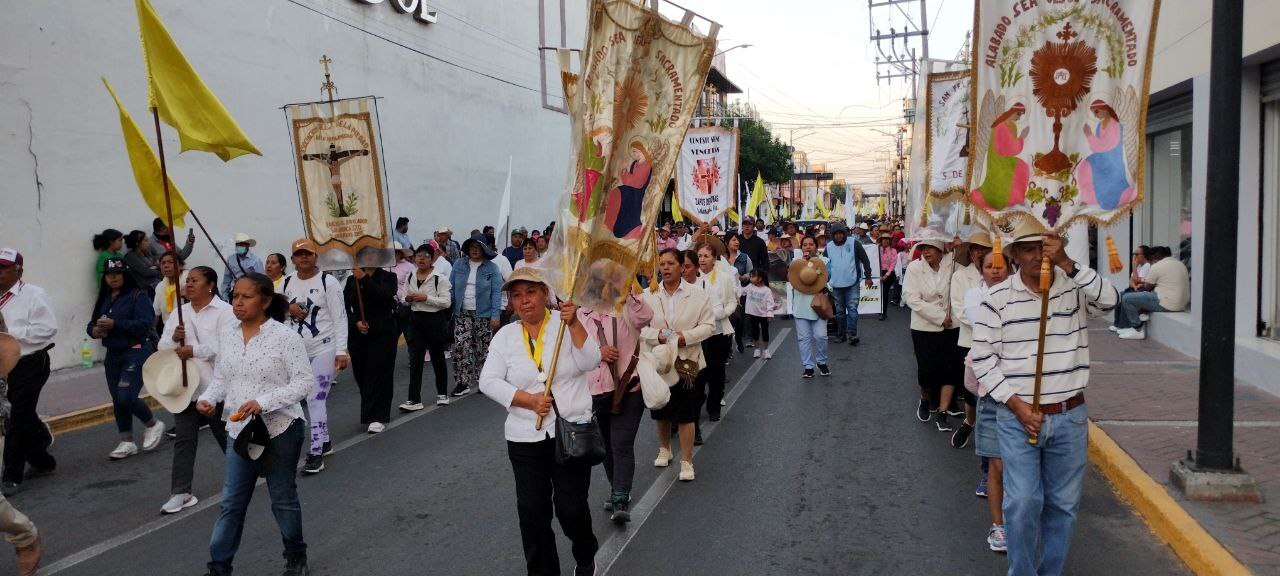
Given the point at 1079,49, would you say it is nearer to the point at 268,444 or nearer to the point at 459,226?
the point at 268,444

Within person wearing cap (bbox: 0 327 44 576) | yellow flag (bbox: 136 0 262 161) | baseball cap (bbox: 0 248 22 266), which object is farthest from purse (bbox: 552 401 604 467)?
baseball cap (bbox: 0 248 22 266)

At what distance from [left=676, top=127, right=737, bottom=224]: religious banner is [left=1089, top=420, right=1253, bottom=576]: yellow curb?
8.81m

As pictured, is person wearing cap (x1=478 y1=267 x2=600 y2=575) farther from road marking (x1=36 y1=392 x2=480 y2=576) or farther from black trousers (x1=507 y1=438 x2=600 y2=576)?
road marking (x1=36 y1=392 x2=480 y2=576)

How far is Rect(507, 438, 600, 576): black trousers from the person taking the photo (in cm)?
464

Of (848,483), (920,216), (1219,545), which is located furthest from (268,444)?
(920,216)

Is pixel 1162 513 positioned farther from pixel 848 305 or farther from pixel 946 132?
pixel 848 305

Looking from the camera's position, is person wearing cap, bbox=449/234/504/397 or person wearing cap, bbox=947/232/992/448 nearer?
person wearing cap, bbox=947/232/992/448

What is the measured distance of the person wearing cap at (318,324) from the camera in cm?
789

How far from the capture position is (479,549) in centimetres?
577

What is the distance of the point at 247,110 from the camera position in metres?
17.3

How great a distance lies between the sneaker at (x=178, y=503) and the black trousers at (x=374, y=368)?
257cm

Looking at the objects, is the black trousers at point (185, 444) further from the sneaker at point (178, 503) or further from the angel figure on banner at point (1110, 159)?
the angel figure on banner at point (1110, 159)

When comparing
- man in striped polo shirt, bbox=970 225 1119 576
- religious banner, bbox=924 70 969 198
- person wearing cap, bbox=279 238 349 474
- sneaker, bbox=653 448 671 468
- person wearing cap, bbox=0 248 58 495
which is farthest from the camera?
religious banner, bbox=924 70 969 198

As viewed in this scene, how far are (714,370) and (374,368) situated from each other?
319cm
